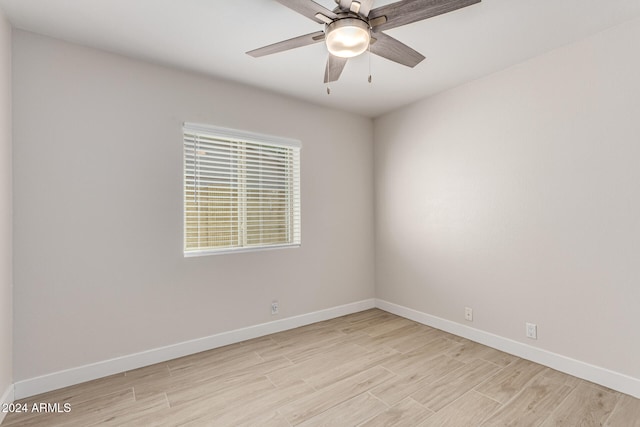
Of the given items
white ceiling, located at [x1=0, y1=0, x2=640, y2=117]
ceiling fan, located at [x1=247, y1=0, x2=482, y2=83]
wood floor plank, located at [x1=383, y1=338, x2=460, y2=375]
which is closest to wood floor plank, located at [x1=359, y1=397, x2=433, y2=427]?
wood floor plank, located at [x1=383, y1=338, x2=460, y2=375]

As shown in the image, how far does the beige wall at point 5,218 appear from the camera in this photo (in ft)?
6.35

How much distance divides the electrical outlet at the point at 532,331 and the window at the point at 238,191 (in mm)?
2289

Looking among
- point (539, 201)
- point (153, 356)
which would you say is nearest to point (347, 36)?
point (539, 201)

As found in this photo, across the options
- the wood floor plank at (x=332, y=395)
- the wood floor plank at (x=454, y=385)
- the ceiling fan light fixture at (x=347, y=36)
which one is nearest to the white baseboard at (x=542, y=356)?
the wood floor plank at (x=454, y=385)

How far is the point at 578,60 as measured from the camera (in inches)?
91.7

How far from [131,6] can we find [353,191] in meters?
2.78

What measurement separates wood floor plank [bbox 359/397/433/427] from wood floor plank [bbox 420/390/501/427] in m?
0.05

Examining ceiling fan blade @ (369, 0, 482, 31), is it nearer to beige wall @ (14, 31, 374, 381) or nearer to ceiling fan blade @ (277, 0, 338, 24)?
ceiling fan blade @ (277, 0, 338, 24)

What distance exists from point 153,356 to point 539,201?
137 inches

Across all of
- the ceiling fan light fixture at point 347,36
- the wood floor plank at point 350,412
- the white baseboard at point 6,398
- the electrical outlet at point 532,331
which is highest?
the ceiling fan light fixture at point 347,36

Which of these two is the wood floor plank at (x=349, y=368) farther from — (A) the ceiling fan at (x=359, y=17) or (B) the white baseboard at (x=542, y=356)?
(A) the ceiling fan at (x=359, y=17)

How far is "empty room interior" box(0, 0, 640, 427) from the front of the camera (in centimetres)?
199

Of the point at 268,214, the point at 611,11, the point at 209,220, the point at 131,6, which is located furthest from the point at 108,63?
the point at 611,11

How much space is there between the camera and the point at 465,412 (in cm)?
194
